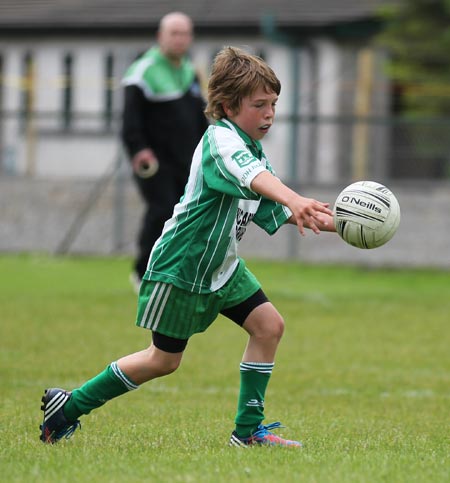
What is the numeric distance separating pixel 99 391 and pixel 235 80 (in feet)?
5.10

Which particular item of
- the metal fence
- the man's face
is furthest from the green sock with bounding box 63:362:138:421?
the metal fence

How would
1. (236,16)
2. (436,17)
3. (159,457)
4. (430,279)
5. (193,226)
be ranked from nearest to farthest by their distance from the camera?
(159,457), (193,226), (430,279), (436,17), (236,16)

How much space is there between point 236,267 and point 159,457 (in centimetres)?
112

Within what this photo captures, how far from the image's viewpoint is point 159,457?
4938 mm

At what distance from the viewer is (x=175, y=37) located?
11008mm

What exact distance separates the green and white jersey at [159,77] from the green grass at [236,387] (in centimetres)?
208

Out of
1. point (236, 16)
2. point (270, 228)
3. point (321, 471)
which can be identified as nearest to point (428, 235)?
point (236, 16)

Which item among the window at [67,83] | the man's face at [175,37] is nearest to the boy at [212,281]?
the man's face at [175,37]

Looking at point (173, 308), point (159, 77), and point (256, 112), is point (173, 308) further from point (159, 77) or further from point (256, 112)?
point (159, 77)

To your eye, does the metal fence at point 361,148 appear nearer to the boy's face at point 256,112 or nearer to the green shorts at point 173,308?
the boy's face at point 256,112

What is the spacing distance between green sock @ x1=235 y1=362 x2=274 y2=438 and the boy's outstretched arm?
84cm

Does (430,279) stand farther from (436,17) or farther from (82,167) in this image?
(82,167)

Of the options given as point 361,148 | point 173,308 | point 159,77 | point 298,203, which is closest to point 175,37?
point 159,77

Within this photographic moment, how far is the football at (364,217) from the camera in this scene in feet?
17.3
